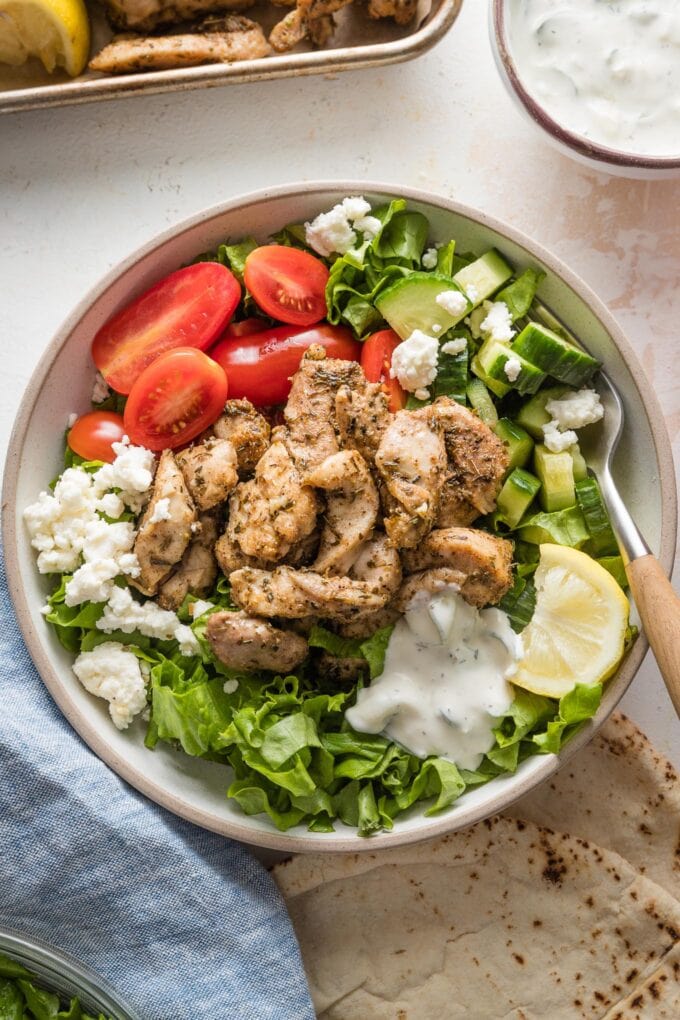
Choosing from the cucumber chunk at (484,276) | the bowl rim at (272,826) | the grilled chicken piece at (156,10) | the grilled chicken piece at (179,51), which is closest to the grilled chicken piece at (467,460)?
the cucumber chunk at (484,276)

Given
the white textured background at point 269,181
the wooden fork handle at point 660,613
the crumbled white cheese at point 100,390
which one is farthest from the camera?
the white textured background at point 269,181

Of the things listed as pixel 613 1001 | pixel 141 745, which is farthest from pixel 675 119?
pixel 613 1001

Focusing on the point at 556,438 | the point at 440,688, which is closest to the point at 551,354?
the point at 556,438

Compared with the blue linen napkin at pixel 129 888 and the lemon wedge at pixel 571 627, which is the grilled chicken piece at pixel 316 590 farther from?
the blue linen napkin at pixel 129 888

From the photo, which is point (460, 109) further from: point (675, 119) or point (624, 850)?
point (624, 850)

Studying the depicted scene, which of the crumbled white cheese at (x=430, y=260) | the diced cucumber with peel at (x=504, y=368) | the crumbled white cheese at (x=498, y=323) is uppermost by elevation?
the crumbled white cheese at (x=430, y=260)

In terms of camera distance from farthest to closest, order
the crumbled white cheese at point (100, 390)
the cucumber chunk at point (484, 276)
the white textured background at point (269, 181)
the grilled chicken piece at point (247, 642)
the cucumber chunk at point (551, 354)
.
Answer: the white textured background at point (269, 181)
the crumbled white cheese at point (100, 390)
the cucumber chunk at point (484, 276)
the cucumber chunk at point (551, 354)
the grilled chicken piece at point (247, 642)
